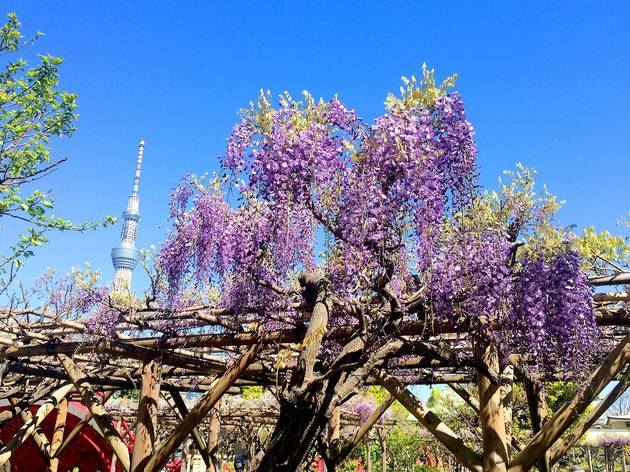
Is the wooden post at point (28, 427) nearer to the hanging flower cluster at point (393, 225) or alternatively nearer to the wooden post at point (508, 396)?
the hanging flower cluster at point (393, 225)

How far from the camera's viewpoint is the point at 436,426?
591cm

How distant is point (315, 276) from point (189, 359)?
113 inches

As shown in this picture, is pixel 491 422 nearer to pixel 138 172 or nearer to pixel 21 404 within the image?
pixel 21 404

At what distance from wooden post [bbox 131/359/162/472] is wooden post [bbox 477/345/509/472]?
369cm

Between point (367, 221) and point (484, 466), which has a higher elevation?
point (367, 221)

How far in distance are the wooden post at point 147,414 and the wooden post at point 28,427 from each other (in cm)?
353

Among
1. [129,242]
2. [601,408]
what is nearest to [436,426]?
[601,408]

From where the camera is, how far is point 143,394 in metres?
6.56

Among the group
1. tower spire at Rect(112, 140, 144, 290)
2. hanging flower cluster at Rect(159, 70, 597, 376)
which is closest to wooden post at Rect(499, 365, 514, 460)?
hanging flower cluster at Rect(159, 70, 597, 376)

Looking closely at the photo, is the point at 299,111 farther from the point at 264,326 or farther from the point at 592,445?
the point at 592,445

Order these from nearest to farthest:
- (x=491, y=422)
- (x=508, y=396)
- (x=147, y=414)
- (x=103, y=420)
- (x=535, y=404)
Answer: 1. (x=491, y=422)
2. (x=147, y=414)
3. (x=103, y=420)
4. (x=535, y=404)
5. (x=508, y=396)

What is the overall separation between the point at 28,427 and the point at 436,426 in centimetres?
678

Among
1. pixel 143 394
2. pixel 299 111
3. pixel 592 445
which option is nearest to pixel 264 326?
pixel 143 394

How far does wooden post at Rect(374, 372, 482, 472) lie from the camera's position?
571 centimetres
